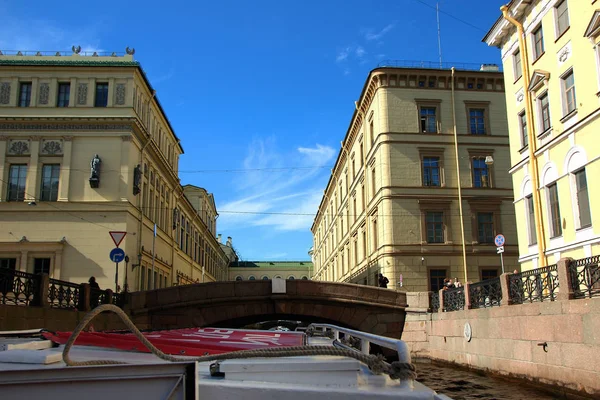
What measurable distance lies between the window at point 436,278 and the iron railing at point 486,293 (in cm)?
1197

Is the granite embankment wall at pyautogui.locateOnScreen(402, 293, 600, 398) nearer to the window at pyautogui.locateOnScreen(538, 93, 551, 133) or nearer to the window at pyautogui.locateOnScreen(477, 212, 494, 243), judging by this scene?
the window at pyautogui.locateOnScreen(538, 93, 551, 133)

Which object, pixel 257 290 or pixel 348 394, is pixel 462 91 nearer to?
pixel 257 290

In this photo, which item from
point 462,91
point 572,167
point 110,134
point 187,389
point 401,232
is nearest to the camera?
point 187,389

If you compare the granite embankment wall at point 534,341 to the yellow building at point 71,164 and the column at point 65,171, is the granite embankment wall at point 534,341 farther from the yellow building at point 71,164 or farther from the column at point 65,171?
the column at point 65,171

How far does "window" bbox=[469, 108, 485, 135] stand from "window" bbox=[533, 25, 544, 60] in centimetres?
1346

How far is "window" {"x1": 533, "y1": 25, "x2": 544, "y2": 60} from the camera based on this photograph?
1847cm

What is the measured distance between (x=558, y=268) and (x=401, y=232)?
17.9 meters

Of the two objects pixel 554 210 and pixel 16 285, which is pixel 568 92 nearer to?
pixel 554 210

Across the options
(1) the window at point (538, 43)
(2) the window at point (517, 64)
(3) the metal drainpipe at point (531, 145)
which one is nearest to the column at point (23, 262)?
(3) the metal drainpipe at point (531, 145)

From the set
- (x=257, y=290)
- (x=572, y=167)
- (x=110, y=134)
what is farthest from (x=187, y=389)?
(x=110, y=134)

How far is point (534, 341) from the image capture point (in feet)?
42.8

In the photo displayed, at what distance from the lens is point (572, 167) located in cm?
1628

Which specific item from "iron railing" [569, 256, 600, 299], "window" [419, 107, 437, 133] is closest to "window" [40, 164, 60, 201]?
"window" [419, 107, 437, 133]

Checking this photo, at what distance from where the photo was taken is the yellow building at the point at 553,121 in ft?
50.4
